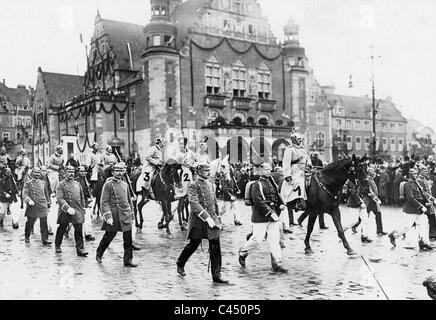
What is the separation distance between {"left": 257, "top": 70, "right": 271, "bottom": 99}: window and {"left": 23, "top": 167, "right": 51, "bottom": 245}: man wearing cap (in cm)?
3497

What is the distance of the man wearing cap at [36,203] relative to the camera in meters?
11.5

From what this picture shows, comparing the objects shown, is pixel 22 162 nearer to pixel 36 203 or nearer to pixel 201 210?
pixel 36 203

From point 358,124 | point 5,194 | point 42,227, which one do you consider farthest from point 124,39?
point 358,124

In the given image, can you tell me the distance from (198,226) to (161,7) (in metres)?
35.3

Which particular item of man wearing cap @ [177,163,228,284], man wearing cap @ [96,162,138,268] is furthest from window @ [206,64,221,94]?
man wearing cap @ [177,163,228,284]

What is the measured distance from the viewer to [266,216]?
8.55m

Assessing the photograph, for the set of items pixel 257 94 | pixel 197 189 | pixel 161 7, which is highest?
pixel 161 7

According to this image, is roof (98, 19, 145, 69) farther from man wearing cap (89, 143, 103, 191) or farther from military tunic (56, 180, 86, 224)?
military tunic (56, 180, 86, 224)

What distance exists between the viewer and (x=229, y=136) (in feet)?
125

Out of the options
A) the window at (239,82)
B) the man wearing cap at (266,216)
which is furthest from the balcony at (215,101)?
the man wearing cap at (266,216)

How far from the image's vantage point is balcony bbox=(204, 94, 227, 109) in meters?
41.5

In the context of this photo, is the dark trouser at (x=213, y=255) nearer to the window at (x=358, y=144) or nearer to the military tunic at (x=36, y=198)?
the military tunic at (x=36, y=198)
